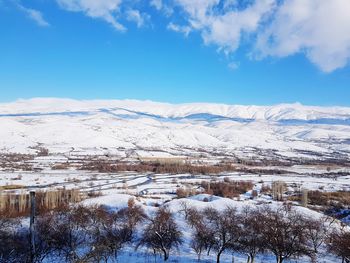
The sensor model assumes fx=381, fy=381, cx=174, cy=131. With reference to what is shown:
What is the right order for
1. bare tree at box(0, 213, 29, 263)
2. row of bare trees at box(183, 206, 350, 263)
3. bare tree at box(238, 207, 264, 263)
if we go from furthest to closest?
bare tree at box(238, 207, 264, 263) → row of bare trees at box(183, 206, 350, 263) → bare tree at box(0, 213, 29, 263)

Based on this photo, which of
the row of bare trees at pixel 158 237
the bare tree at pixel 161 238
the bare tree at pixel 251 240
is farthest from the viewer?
the bare tree at pixel 161 238

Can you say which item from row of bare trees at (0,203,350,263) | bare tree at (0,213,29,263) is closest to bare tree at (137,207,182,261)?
row of bare trees at (0,203,350,263)

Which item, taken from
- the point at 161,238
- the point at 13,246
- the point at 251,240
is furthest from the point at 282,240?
the point at 13,246

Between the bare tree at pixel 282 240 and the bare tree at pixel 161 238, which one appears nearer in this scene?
the bare tree at pixel 282 240

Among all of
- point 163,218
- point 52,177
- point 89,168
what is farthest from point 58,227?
point 89,168

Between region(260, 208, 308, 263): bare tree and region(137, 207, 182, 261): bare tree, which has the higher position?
region(260, 208, 308, 263): bare tree

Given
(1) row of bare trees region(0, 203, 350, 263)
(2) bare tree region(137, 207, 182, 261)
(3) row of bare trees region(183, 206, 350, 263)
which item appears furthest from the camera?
(2) bare tree region(137, 207, 182, 261)

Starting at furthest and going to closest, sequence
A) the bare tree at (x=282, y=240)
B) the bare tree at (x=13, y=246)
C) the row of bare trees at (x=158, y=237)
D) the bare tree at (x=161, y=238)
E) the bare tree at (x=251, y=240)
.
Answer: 1. the bare tree at (x=161, y=238)
2. the bare tree at (x=251, y=240)
3. the row of bare trees at (x=158, y=237)
4. the bare tree at (x=282, y=240)
5. the bare tree at (x=13, y=246)

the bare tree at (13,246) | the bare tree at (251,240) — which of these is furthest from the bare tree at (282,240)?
the bare tree at (13,246)

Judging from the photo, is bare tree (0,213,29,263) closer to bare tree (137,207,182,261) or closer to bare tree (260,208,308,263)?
bare tree (137,207,182,261)

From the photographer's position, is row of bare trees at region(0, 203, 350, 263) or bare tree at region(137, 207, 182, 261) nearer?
row of bare trees at region(0, 203, 350, 263)

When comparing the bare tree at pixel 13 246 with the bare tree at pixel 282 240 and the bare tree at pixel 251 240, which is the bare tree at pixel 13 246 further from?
the bare tree at pixel 282 240

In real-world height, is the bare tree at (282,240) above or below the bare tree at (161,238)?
above

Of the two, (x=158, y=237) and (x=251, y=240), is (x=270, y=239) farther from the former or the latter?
(x=158, y=237)
